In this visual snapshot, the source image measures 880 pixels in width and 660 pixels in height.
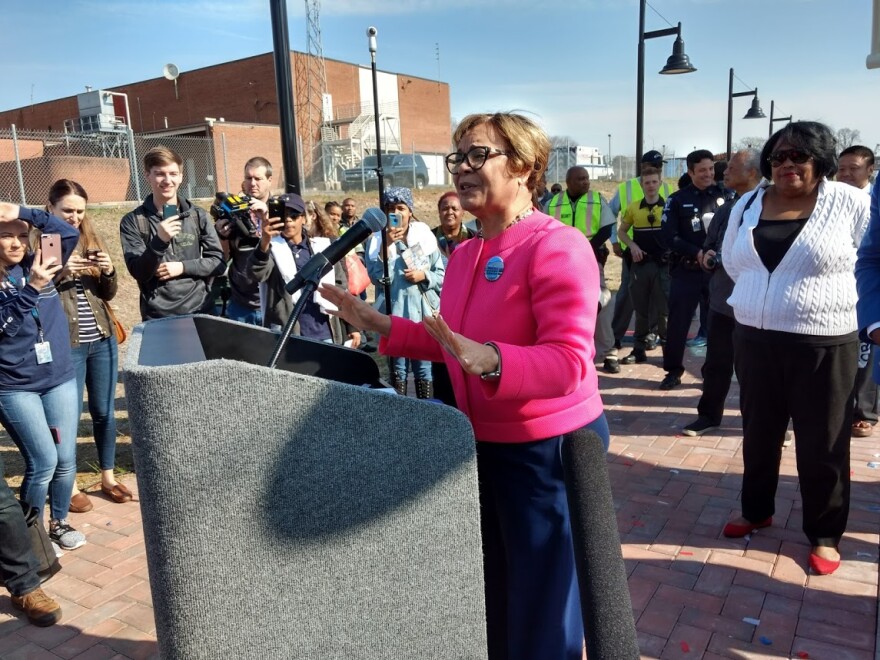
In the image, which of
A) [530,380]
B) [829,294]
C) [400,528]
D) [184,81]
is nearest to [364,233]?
[530,380]

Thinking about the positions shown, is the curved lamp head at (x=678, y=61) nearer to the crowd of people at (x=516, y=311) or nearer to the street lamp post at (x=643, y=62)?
the street lamp post at (x=643, y=62)

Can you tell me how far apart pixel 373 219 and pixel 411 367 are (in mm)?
4483

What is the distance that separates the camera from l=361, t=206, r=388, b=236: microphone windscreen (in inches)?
70.0

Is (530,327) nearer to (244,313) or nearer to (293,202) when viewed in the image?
(293,202)

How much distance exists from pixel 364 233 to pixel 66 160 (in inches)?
924

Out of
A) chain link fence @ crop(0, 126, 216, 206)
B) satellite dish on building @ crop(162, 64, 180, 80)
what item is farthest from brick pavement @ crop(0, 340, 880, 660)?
satellite dish on building @ crop(162, 64, 180, 80)

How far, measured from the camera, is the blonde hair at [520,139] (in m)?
1.81

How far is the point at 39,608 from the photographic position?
3.05 metres

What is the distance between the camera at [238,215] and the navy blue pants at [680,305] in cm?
394

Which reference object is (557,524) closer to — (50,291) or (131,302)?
(50,291)

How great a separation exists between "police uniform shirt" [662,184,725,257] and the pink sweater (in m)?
4.96

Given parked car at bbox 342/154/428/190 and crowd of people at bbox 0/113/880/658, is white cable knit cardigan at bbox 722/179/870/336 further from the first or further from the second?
parked car at bbox 342/154/428/190

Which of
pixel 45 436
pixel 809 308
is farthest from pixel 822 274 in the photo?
pixel 45 436

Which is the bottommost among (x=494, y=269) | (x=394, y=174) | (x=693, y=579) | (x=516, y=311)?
(x=693, y=579)
